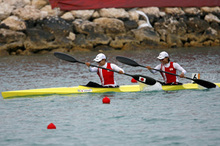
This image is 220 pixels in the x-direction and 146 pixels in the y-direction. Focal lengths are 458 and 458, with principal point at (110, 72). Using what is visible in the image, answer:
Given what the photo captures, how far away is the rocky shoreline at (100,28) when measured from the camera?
1321 inches

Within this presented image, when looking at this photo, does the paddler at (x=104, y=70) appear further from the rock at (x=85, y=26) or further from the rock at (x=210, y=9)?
the rock at (x=210, y=9)

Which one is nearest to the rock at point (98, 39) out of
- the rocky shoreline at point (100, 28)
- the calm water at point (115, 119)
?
the rocky shoreline at point (100, 28)

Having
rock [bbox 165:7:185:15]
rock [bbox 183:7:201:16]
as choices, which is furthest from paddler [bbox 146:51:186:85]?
rock [bbox 183:7:201:16]

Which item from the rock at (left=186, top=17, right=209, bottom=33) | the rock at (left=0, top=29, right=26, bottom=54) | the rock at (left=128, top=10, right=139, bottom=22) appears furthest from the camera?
the rock at (left=186, top=17, right=209, bottom=33)

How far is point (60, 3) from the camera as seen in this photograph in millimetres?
35406

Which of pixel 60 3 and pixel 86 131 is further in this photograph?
pixel 60 3

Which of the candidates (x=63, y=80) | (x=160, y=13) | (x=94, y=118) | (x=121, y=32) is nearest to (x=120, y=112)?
(x=94, y=118)

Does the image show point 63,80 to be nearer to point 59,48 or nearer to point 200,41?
point 59,48

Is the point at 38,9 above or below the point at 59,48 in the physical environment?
above

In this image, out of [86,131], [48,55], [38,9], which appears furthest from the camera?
[38,9]

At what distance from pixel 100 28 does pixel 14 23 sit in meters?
6.51

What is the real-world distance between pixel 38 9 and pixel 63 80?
16.4 m

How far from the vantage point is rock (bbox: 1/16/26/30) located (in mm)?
33219

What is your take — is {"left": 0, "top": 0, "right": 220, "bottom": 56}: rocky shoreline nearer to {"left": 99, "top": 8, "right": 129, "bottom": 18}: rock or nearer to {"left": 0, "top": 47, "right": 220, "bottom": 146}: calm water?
{"left": 99, "top": 8, "right": 129, "bottom": 18}: rock
